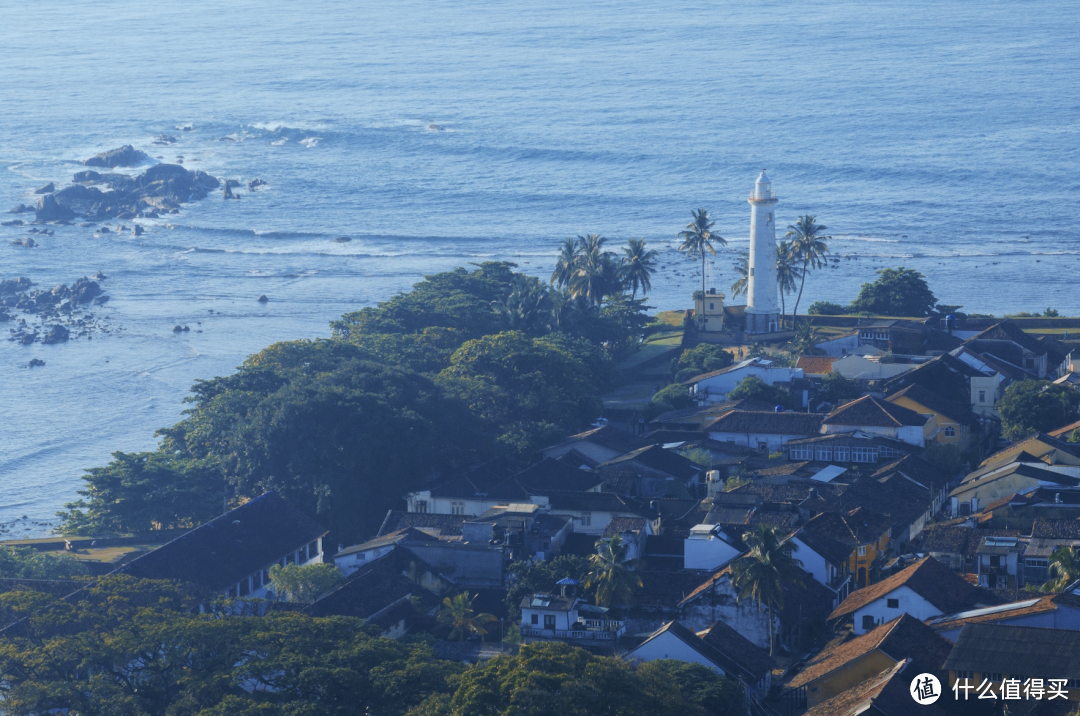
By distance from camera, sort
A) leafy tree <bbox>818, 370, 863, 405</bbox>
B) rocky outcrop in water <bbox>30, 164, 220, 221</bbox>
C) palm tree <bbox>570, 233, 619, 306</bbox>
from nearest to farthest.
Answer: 1. leafy tree <bbox>818, 370, 863, 405</bbox>
2. palm tree <bbox>570, 233, 619, 306</bbox>
3. rocky outcrop in water <bbox>30, 164, 220, 221</bbox>

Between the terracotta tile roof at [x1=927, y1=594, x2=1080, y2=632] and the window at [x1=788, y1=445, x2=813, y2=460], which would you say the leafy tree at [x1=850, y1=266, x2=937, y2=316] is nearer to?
the window at [x1=788, y1=445, x2=813, y2=460]

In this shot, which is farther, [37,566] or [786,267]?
[786,267]

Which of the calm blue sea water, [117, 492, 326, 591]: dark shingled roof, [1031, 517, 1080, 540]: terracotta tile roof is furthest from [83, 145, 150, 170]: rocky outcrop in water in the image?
[1031, 517, 1080, 540]: terracotta tile roof

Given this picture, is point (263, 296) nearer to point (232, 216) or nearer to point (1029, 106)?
point (232, 216)

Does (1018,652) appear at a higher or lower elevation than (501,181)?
lower

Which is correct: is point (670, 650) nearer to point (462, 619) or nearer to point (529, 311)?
point (462, 619)

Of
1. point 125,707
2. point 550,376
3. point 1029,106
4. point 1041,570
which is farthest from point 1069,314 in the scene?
point 1029,106

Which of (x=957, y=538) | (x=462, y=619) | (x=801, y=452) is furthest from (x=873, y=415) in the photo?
(x=462, y=619)
